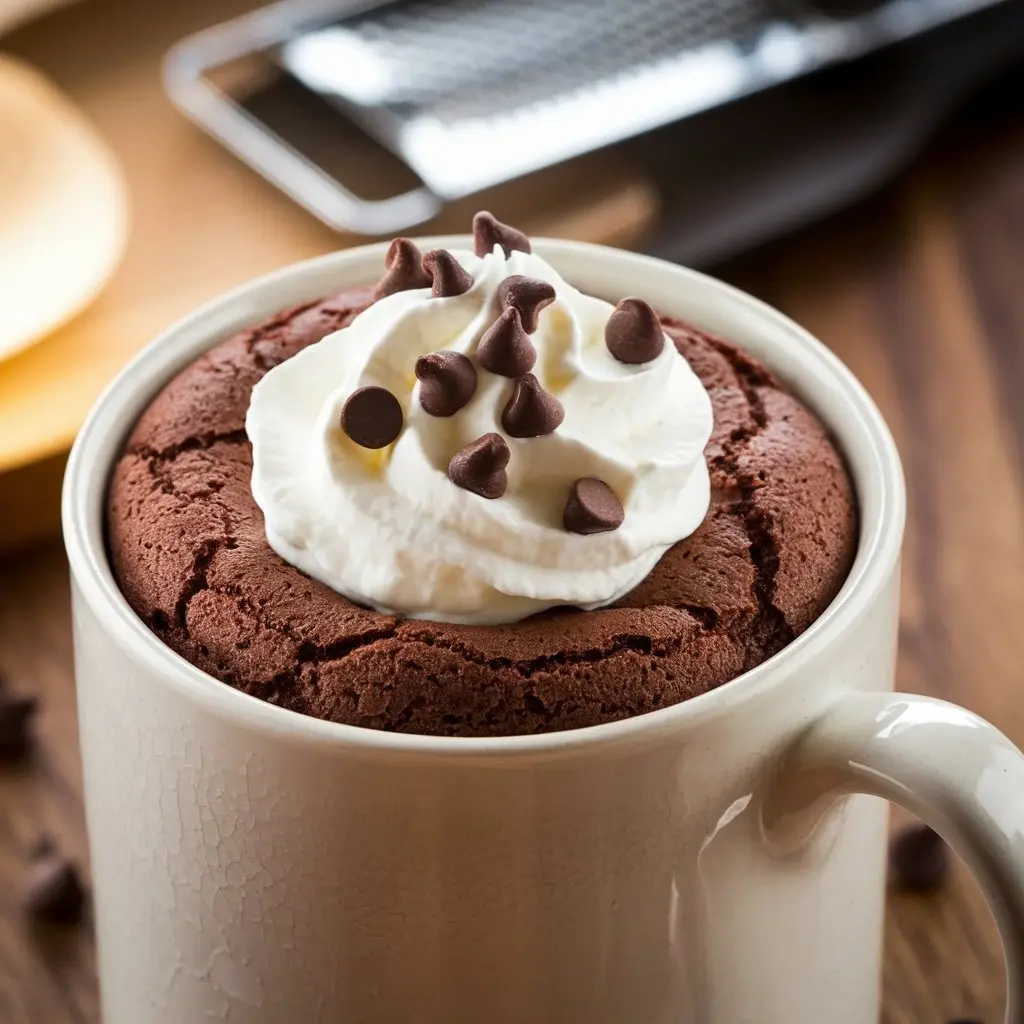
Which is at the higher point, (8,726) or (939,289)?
(939,289)

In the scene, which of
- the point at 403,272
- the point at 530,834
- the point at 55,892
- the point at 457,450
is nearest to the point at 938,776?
the point at 530,834

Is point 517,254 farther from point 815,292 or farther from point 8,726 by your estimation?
point 815,292

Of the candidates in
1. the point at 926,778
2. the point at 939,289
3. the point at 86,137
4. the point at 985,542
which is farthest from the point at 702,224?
the point at 926,778

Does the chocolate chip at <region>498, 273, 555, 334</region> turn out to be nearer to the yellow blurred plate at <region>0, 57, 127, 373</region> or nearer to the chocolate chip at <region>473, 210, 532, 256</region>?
the chocolate chip at <region>473, 210, 532, 256</region>

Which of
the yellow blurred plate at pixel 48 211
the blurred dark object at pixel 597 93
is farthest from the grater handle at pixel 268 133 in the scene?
the yellow blurred plate at pixel 48 211

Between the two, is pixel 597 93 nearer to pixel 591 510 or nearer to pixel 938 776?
pixel 591 510

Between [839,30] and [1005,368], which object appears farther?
[839,30]
